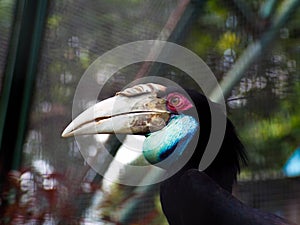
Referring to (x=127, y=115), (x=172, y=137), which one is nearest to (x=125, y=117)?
(x=127, y=115)

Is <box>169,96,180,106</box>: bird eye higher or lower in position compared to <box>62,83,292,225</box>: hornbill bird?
higher

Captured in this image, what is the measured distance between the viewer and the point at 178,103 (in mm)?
1403

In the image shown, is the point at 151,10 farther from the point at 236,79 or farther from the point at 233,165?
the point at 233,165

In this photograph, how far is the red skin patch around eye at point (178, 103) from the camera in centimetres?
140

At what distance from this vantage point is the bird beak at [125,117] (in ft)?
4.54

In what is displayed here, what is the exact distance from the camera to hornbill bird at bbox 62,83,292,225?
1.38 meters

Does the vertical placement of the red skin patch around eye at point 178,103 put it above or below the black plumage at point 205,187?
above

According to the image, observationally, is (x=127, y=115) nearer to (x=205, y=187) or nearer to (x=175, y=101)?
(x=175, y=101)

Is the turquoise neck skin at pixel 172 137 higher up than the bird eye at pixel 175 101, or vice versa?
the bird eye at pixel 175 101

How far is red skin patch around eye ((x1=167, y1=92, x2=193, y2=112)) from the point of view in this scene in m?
1.40

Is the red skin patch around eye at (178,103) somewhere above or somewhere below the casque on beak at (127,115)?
above

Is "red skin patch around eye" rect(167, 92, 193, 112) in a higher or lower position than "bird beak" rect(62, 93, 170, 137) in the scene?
higher

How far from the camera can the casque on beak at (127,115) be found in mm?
1385

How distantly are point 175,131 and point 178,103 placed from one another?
5 cm
